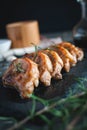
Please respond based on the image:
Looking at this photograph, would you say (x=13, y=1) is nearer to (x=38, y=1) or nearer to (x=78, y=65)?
(x=38, y=1)

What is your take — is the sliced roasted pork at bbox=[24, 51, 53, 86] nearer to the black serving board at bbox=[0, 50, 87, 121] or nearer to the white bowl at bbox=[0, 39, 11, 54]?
the black serving board at bbox=[0, 50, 87, 121]

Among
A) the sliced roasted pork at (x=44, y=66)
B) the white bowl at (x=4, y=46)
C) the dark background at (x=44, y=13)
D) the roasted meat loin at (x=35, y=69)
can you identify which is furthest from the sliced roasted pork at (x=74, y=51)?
the dark background at (x=44, y=13)

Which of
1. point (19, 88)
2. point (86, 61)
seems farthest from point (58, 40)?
point (19, 88)

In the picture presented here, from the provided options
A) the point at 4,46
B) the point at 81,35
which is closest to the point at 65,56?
the point at 81,35

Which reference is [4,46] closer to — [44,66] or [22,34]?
[22,34]

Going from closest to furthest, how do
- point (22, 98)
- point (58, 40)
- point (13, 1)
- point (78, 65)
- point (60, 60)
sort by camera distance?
point (22, 98) → point (60, 60) → point (78, 65) → point (58, 40) → point (13, 1)

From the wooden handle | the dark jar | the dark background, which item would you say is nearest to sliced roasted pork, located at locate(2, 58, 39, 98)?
the dark jar
